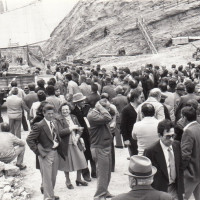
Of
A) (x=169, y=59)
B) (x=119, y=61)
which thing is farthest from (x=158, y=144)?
(x=119, y=61)

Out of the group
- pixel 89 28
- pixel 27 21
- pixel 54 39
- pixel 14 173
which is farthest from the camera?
pixel 27 21

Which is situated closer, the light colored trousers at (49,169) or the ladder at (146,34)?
the light colored trousers at (49,169)

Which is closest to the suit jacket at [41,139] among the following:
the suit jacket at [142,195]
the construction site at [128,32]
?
the suit jacket at [142,195]

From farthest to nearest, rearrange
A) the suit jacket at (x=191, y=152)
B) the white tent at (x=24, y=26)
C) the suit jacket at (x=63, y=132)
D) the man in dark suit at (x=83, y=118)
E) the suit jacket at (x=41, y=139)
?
the white tent at (x=24, y=26)
the man in dark suit at (x=83, y=118)
the suit jacket at (x=63, y=132)
the suit jacket at (x=41, y=139)
the suit jacket at (x=191, y=152)

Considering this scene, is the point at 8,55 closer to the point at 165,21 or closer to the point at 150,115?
the point at 165,21

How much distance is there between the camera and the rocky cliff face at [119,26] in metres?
39.3

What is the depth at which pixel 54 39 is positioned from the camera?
4944 centimetres

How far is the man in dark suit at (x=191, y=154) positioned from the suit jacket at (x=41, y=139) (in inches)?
89.1

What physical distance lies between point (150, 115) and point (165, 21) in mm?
34797

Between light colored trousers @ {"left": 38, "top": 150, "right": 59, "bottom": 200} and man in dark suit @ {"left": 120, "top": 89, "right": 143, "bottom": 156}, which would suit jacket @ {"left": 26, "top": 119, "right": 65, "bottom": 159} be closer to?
light colored trousers @ {"left": 38, "top": 150, "right": 59, "bottom": 200}

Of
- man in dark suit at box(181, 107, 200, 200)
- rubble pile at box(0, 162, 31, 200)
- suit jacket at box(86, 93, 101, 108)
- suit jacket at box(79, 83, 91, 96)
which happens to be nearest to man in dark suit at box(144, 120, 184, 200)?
man in dark suit at box(181, 107, 200, 200)

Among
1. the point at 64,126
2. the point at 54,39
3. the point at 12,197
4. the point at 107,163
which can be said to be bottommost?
the point at 12,197

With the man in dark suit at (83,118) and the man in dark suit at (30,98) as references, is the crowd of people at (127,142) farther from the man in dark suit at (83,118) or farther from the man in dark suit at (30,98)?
the man in dark suit at (30,98)

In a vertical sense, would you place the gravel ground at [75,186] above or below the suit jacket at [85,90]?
below
